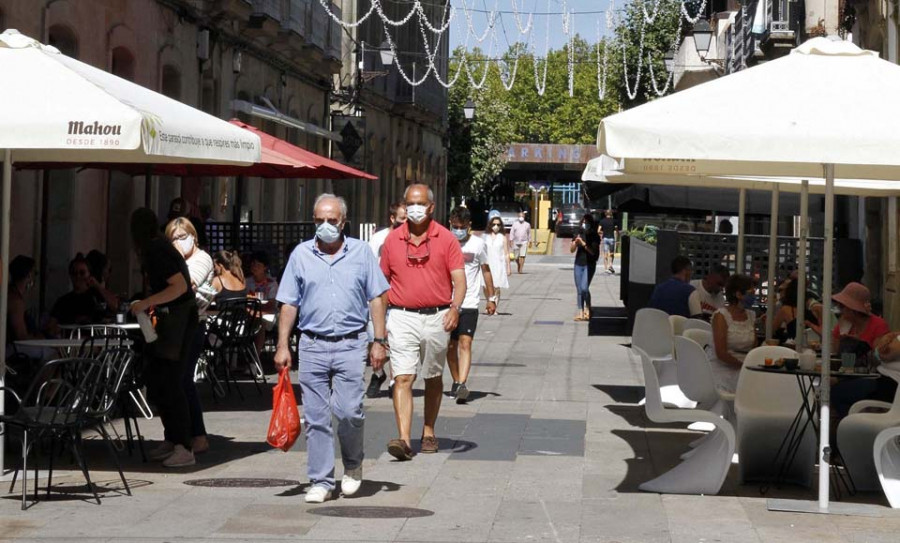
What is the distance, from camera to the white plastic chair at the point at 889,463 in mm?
9180

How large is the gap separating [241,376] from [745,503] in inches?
321

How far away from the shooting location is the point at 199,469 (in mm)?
10117

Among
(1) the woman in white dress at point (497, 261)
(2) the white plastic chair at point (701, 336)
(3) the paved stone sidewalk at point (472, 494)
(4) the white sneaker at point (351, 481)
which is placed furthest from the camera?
(1) the woman in white dress at point (497, 261)

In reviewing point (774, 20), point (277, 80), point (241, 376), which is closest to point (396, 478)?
point (241, 376)

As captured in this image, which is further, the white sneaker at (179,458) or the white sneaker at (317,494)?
the white sneaker at (179,458)

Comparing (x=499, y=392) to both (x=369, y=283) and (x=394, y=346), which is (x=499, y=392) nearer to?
(x=394, y=346)

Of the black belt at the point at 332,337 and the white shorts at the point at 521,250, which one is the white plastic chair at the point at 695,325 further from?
the white shorts at the point at 521,250

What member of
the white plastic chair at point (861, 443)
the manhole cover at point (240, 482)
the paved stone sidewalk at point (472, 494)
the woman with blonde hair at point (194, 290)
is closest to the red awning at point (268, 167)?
the woman with blonde hair at point (194, 290)

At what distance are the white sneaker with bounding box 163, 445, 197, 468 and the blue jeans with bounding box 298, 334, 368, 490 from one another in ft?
4.78

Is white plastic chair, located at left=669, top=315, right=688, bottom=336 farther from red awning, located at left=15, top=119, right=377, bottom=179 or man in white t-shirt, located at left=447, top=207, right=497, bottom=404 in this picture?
red awning, located at left=15, top=119, right=377, bottom=179

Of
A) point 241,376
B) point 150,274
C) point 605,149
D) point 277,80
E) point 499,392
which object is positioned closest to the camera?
point 605,149

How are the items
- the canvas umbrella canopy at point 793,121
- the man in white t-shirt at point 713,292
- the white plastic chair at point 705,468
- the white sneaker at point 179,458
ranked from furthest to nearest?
the man in white t-shirt at point 713,292, the white sneaker at point 179,458, the white plastic chair at point 705,468, the canvas umbrella canopy at point 793,121

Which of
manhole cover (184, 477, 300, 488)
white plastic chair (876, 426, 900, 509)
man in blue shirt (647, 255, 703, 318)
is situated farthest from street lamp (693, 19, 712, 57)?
manhole cover (184, 477, 300, 488)

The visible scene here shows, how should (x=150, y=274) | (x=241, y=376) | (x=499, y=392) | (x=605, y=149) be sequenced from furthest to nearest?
(x=241, y=376) → (x=499, y=392) → (x=150, y=274) → (x=605, y=149)
